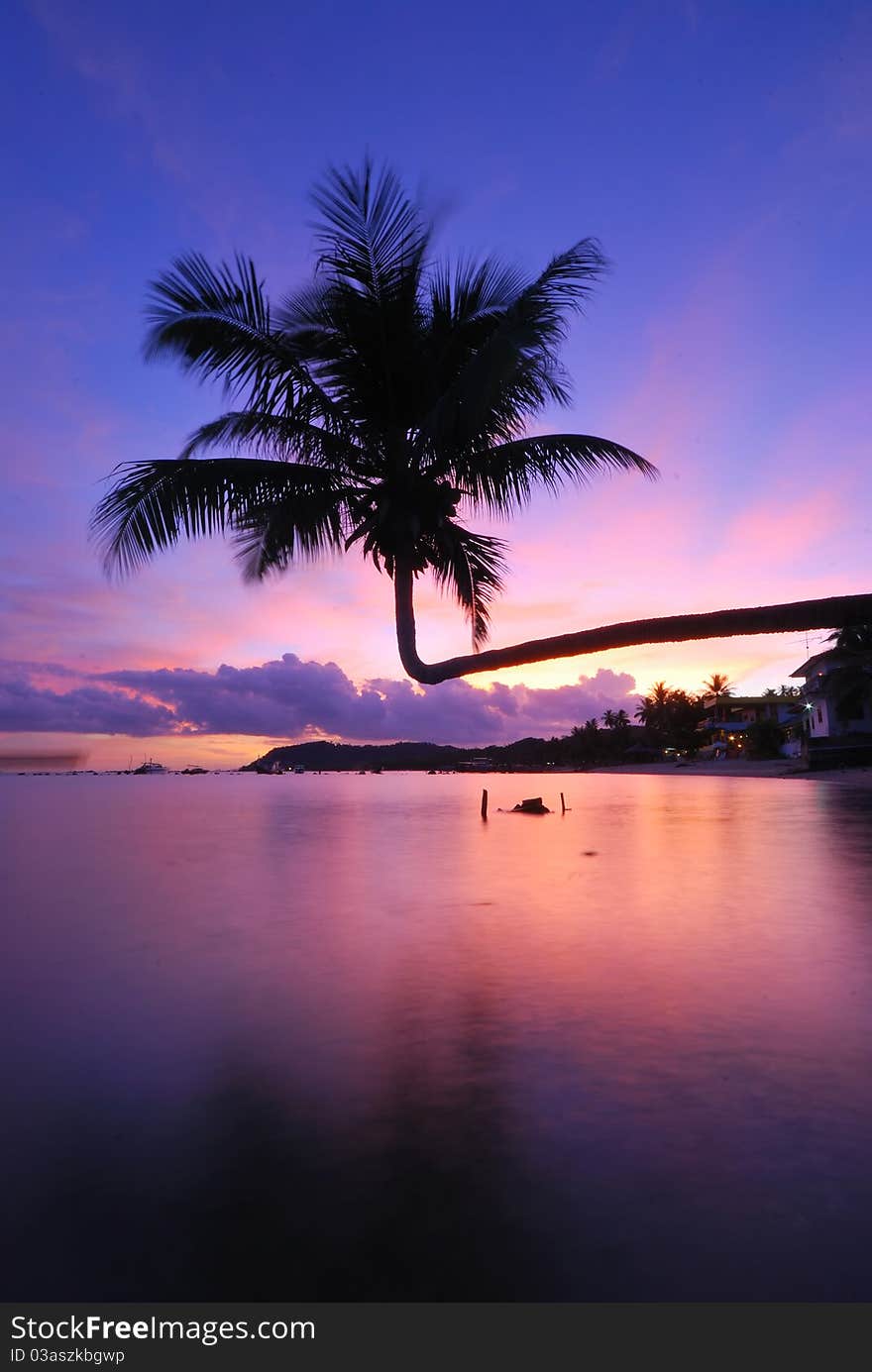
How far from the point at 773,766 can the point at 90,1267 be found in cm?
6858

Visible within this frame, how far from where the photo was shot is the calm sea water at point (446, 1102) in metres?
2.98

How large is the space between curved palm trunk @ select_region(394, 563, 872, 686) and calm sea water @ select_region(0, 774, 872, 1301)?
218cm

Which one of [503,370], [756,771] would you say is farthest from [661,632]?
[756,771]

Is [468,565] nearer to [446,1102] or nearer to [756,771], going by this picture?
[446,1102]

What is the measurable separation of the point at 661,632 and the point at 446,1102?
3.37 metres

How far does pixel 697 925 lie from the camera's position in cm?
1042

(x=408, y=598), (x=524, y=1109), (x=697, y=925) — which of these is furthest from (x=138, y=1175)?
(x=697, y=925)

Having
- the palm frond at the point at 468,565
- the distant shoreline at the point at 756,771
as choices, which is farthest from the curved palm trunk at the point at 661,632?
the distant shoreline at the point at 756,771

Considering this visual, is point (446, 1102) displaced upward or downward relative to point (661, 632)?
downward

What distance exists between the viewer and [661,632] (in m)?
2.48

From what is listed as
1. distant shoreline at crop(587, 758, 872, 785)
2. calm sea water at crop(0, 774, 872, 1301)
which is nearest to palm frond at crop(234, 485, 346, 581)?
calm sea water at crop(0, 774, 872, 1301)

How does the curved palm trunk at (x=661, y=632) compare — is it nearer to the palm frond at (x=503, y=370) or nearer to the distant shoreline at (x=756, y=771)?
the palm frond at (x=503, y=370)

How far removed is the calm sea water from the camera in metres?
2.98

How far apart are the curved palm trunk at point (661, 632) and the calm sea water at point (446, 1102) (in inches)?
85.8
